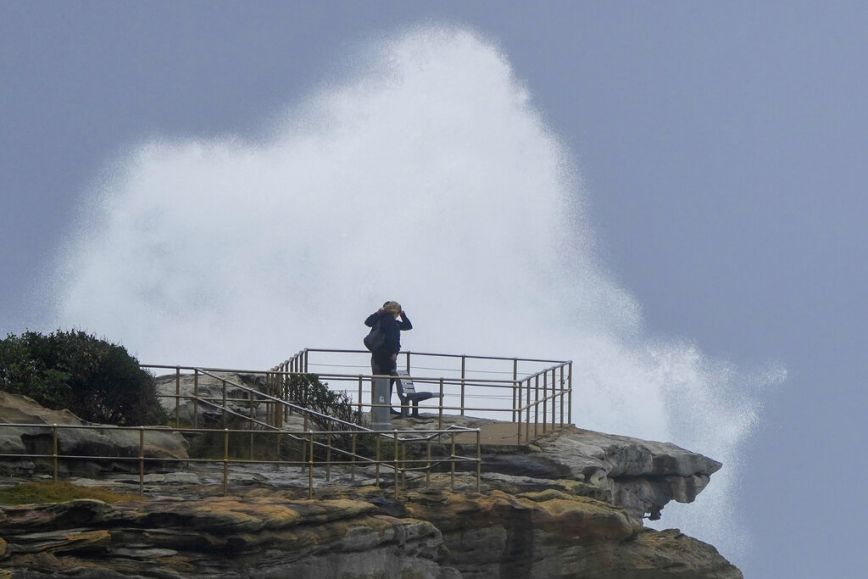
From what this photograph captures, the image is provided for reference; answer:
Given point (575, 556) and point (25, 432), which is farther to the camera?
point (575, 556)

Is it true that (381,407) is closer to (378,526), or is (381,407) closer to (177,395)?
(177,395)

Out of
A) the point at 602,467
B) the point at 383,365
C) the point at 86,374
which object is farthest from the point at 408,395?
the point at 86,374

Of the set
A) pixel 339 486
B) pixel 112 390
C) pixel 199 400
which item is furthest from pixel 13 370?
pixel 339 486

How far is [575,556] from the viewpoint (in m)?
31.7

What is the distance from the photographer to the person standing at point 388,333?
36688mm

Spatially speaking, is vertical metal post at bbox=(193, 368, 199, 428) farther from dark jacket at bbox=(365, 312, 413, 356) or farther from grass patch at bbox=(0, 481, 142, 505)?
grass patch at bbox=(0, 481, 142, 505)

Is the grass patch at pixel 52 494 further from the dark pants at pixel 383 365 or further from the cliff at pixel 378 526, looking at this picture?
the dark pants at pixel 383 365

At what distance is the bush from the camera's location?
31.5 meters

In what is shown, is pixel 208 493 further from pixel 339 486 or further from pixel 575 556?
pixel 575 556

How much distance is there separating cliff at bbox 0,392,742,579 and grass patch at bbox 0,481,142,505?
26 cm

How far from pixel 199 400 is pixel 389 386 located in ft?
12.9

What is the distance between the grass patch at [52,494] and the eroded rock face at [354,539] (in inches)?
26.4

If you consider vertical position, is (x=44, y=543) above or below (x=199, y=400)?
below

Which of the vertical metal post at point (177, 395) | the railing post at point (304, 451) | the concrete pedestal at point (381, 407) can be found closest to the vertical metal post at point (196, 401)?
the vertical metal post at point (177, 395)
